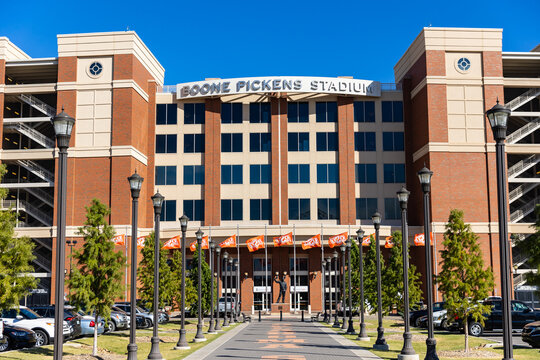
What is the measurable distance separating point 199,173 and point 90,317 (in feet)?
127

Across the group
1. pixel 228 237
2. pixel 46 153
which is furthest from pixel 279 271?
pixel 46 153

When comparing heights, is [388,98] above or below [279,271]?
above

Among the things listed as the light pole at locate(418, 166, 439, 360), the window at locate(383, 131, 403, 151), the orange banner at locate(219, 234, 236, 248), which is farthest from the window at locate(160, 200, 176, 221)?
the light pole at locate(418, 166, 439, 360)

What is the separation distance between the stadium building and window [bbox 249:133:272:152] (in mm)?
106

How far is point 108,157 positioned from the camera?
62594 mm

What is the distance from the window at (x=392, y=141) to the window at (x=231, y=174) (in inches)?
618

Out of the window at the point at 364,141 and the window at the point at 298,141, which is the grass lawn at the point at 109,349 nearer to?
the window at the point at 298,141

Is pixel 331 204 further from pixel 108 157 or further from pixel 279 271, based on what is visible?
pixel 108 157

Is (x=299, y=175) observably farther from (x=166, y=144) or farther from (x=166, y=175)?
(x=166, y=144)

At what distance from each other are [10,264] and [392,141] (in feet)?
172

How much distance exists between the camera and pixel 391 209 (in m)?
67.2

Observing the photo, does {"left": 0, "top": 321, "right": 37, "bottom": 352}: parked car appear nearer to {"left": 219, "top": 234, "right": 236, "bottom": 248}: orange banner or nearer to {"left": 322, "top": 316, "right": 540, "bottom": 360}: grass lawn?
{"left": 322, "top": 316, "right": 540, "bottom": 360}: grass lawn

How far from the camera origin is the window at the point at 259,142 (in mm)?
68312

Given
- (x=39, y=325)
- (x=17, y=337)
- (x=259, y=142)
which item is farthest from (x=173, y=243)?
(x=17, y=337)
